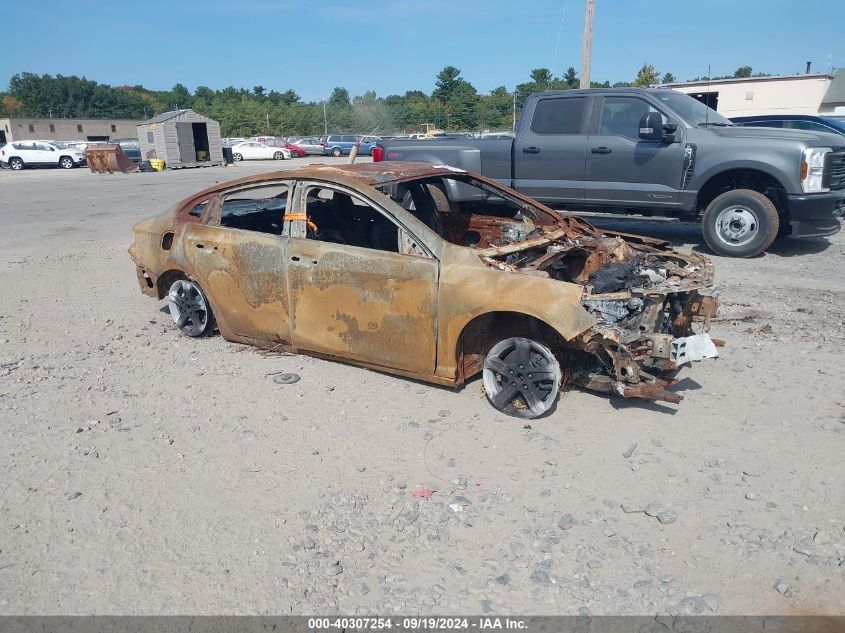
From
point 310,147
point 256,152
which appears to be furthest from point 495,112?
point 256,152

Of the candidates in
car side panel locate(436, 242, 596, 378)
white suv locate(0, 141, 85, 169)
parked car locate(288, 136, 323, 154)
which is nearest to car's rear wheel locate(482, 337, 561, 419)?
car side panel locate(436, 242, 596, 378)

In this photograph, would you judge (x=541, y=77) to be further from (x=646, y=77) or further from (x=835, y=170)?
(x=835, y=170)

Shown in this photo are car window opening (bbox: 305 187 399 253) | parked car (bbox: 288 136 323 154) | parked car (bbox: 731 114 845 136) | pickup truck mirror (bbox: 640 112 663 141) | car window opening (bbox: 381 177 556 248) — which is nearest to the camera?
car window opening (bbox: 305 187 399 253)

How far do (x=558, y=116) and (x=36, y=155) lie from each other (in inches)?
1440

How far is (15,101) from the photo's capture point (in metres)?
97.7

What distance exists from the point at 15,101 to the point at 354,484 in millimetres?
116654

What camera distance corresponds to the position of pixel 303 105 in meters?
75.6

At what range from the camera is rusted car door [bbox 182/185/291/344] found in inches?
199

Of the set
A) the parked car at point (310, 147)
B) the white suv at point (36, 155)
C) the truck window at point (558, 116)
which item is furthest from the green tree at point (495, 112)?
the truck window at point (558, 116)

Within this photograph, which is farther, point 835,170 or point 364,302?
point 835,170

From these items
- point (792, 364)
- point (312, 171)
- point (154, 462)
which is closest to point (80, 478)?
point (154, 462)

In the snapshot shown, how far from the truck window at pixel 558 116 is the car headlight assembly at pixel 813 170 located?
291 cm

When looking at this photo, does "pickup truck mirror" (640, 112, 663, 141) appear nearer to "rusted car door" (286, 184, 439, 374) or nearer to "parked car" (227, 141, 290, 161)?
"rusted car door" (286, 184, 439, 374)

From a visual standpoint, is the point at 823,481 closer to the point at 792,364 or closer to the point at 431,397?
the point at 792,364
